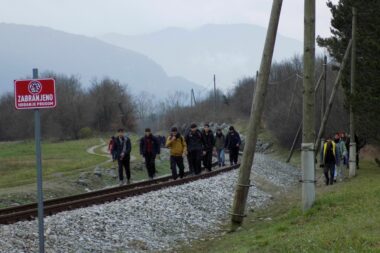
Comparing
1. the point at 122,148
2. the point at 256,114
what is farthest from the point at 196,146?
the point at 256,114

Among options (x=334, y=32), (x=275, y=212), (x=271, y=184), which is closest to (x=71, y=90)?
(x=334, y=32)

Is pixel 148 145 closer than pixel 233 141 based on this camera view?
Yes

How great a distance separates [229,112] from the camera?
96125 millimetres

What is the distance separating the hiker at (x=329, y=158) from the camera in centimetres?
2110

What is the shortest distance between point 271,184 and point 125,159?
22.6 feet

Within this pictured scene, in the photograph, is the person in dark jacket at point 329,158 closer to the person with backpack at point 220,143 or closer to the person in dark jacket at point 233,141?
the person in dark jacket at point 233,141

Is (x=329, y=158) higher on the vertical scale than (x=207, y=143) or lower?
lower

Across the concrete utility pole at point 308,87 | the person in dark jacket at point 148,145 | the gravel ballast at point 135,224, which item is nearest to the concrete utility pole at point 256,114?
the concrete utility pole at point 308,87

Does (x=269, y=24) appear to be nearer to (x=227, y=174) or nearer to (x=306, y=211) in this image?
(x=306, y=211)

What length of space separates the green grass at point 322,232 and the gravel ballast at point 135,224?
0.88 meters

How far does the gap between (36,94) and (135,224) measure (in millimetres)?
5080

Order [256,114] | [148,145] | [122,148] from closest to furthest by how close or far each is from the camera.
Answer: [256,114] → [122,148] → [148,145]

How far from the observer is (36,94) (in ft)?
26.6

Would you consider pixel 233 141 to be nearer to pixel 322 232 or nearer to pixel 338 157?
pixel 338 157
